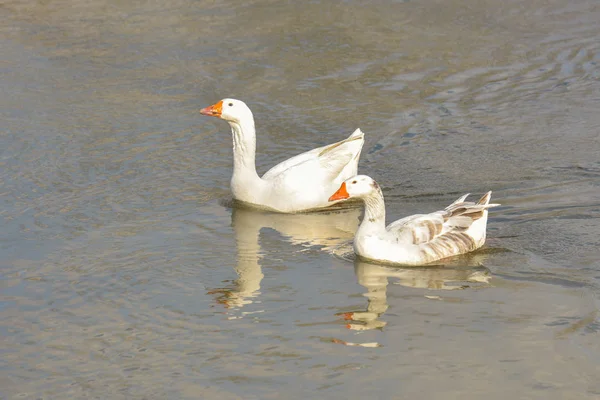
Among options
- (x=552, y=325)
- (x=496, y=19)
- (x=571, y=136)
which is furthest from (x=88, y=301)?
(x=496, y=19)

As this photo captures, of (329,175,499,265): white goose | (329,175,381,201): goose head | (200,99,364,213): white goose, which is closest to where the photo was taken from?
(329,175,499,265): white goose

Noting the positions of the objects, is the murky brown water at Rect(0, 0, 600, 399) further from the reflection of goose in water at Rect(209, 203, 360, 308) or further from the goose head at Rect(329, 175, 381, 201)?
the goose head at Rect(329, 175, 381, 201)

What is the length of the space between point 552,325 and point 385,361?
4.37 feet

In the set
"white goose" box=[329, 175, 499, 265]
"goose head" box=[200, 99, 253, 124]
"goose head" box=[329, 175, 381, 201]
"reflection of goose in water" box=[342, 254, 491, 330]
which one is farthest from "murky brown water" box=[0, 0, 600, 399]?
"goose head" box=[200, 99, 253, 124]

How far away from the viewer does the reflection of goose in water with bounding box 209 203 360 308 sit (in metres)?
8.05

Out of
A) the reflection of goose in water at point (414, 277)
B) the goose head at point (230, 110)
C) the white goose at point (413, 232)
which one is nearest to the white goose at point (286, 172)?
the goose head at point (230, 110)

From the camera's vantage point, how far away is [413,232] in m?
8.73

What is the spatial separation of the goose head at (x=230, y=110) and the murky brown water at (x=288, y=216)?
903mm

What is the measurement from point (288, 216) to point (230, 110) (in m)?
1.32

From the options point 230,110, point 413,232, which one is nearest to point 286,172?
point 230,110

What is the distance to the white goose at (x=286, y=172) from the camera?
34.0 ft

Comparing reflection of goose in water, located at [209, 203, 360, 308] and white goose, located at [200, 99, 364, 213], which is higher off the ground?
white goose, located at [200, 99, 364, 213]

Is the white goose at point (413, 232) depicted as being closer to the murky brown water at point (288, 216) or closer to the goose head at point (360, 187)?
the goose head at point (360, 187)

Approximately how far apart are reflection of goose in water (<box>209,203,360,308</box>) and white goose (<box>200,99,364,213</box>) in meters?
0.16
